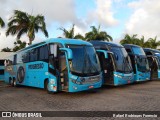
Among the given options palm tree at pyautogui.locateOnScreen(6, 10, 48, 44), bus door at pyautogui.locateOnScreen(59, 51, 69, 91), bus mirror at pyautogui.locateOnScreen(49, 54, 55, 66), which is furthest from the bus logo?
palm tree at pyautogui.locateOnScreen(6, 10, 48, 44)

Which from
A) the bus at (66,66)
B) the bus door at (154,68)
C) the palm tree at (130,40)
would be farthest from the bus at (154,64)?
the palm tree at (130,40)

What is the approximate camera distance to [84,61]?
41.9 feet

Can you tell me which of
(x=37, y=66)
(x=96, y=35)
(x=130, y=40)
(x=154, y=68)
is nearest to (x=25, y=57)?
(x=37, y=66)

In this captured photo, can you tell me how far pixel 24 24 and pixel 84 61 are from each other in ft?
71.5

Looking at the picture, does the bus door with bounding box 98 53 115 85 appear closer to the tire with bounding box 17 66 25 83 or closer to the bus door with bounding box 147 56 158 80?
the tire with bounding box 17 66 25 83

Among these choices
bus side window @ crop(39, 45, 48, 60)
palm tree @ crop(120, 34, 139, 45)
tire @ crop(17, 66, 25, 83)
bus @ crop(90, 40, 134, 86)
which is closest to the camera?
bus side window @ crop(39, 45, 48, 60)

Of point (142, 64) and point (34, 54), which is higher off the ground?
point (34, 54)

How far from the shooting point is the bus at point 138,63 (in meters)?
18.7

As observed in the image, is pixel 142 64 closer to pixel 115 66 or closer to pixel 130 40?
pixel 115 66

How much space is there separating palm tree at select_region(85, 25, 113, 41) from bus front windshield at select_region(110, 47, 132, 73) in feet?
79.3

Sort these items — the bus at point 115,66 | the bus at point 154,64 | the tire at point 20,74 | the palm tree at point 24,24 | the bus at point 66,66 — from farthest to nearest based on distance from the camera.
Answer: the palm tree at point 24,24
the bus at point 154,64
the tire at point 20,74
the bus at point 115,66
the bus at point 66,66

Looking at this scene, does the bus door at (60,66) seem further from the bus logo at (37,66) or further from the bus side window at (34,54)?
the bus side window at (34,54)

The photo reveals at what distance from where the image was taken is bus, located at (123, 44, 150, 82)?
61.3 feet

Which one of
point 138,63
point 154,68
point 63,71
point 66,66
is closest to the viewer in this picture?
point 66,66
